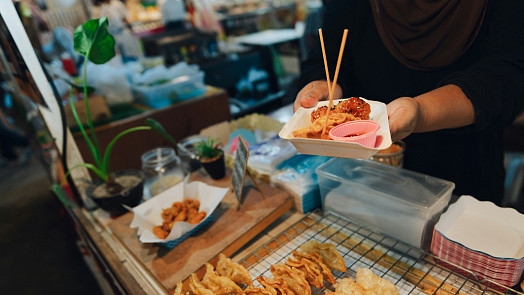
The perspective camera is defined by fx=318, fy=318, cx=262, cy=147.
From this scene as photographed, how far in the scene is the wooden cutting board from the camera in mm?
1279

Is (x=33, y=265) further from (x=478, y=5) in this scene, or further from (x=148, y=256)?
(x=478, y=5)

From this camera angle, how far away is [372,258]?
124 centimetres

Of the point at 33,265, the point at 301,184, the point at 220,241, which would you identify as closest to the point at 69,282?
the point at 33,265

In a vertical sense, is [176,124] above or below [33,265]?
above

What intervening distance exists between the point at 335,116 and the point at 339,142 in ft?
0.49

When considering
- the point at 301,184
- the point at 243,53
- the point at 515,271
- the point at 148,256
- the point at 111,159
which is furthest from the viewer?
the point at 243,53

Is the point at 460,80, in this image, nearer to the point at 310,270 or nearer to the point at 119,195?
the point at 310,270

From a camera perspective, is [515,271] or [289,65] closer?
[515,271]

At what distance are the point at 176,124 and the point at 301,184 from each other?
1.44m

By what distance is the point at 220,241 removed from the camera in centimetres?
137

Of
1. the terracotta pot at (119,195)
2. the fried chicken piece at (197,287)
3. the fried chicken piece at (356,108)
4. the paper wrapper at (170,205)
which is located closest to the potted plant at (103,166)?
the terracotta pot at (119,195)

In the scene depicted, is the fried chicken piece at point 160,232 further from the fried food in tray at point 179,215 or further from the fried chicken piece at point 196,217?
the fried chicken piece at point 196,217

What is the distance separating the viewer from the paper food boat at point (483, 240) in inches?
39.4

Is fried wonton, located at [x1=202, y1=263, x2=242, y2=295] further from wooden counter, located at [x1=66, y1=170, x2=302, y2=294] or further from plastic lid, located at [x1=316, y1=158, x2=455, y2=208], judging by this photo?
plastic lid, located at [x1=316, y1=158, x2=455, y2=208]
